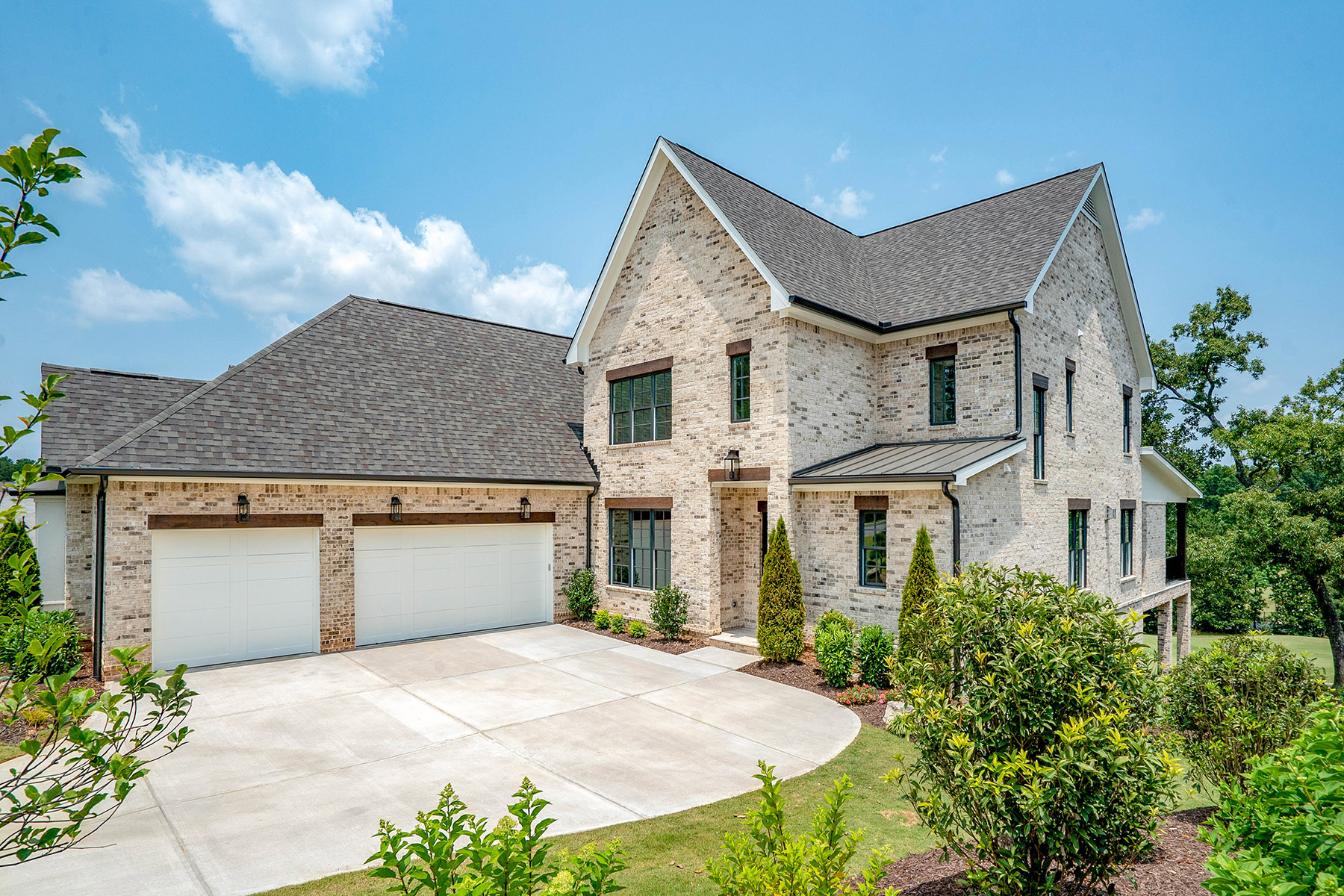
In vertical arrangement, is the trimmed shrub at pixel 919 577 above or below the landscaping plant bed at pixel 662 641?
above

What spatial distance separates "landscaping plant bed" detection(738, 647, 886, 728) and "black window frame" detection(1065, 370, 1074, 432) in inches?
350

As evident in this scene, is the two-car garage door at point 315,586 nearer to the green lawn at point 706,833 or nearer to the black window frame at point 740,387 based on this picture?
the black window frame at point 740,387

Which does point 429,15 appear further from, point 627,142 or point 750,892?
point 750,892

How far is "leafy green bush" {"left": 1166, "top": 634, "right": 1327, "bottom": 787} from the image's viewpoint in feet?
20.0

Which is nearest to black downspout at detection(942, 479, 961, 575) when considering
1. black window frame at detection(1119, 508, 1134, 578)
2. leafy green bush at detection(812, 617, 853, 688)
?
leafy green bush at detection(812, 617, 853, 688)

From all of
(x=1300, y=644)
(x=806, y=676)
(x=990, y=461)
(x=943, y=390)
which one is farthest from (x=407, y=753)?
(x=1300, y=644)

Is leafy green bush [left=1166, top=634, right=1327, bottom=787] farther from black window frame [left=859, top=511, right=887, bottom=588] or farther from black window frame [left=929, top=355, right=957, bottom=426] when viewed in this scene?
black window frame [left=929, top=355, right=957, bottom=426]

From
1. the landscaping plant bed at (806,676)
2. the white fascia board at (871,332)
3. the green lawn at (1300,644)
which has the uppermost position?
the white fascia board at (871,332)

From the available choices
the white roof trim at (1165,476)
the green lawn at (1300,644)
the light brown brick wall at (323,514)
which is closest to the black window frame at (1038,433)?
the white roof trim at (1165,476)

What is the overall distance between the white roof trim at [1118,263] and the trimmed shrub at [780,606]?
8.16 m

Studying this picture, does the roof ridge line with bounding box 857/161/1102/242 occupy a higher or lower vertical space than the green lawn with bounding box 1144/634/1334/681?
higher

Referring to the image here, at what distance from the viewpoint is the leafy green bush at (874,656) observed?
40.1ft

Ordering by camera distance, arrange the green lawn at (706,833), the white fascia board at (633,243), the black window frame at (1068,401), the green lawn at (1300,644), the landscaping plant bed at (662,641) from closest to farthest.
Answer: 1. the green lawn at (706,833)
2. the white fascia board at (633,243)
3. the landscaping plant bed at (662,641)
4. the black window frame at (1068,401)
5. the green lawn at (1300,644)

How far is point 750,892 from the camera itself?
339 cm
